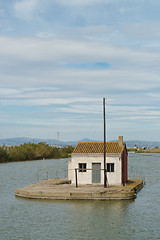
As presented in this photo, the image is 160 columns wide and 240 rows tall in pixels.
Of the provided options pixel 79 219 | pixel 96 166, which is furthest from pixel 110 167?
pixel 79 219

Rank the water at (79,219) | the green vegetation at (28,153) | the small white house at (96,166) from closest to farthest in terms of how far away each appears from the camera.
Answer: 1. the water at (79,219)
2. the small white house at (96,166)
3. the green vegetation at (28,153)

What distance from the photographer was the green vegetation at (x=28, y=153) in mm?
115356

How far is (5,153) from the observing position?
375 feet

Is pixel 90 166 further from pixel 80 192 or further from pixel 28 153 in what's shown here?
pixel 28 153

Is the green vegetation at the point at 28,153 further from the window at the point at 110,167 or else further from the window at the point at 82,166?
the window at the point at 110,167

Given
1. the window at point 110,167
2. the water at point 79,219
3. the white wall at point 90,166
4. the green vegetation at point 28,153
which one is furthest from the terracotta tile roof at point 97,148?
the green vegetation at point 28,153

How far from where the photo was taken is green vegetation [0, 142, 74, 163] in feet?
378

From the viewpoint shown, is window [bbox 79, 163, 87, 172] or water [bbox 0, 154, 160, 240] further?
window [bbox 79, 163, 87, 172]

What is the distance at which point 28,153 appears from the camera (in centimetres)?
12625

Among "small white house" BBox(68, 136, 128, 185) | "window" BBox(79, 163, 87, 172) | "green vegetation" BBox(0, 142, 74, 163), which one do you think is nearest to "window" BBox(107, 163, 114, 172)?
"small white house" BBox(68, 136, 128, 185)

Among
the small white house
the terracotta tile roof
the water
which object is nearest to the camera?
the water

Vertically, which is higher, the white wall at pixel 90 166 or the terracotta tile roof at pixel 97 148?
the terracotta tile roof at pixel 97 148

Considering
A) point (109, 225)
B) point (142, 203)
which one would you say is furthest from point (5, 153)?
point (109, 225)

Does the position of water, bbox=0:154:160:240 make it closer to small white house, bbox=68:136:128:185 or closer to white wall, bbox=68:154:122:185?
white wall, bbox=68:154:122:185
